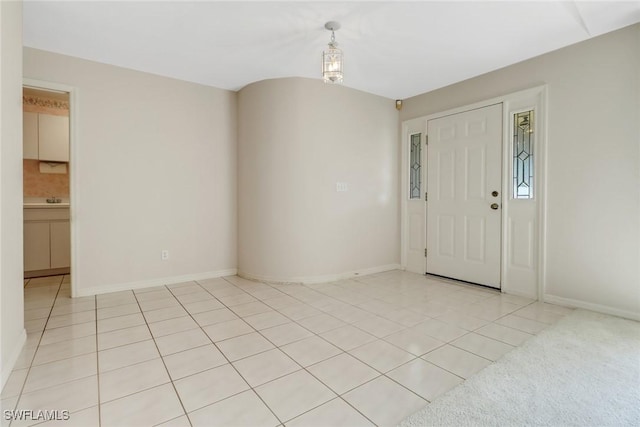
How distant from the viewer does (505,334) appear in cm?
247

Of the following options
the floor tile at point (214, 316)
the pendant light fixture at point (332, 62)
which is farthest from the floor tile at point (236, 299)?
the pendant light fixture at point (332, 62)

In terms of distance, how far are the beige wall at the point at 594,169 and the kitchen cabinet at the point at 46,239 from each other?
6013 mm

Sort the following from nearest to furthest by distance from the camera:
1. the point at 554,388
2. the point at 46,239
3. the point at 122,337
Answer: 1. the point at 554,388
2. the point at 122,337
3. the point at 46,239

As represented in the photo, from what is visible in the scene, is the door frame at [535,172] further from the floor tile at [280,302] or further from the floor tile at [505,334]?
the floor tile at [280,302]

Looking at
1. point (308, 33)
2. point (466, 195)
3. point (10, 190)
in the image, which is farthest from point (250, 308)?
point (466, 195)

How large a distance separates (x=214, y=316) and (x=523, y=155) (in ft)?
11.9

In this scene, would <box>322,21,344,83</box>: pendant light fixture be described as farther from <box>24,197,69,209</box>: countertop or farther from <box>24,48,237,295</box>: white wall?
<box>24,197,69,209</box>: countertop

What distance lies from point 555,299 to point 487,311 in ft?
2.68

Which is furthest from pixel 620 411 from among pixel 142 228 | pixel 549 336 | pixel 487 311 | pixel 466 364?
pixel 142 228

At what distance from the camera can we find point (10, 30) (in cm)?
195

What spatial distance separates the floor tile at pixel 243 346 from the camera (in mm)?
2145

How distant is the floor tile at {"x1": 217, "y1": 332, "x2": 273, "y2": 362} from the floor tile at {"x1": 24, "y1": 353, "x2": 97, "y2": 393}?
2.58ft

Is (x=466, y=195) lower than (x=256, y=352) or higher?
higher

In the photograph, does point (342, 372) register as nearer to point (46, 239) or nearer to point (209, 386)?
point (209, 386)
